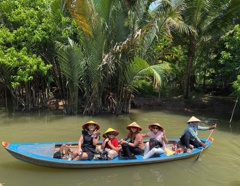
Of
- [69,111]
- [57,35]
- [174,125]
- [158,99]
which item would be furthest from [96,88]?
[158,99]

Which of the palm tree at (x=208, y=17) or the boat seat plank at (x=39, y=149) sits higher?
the palm tree at (x=208, y=17)

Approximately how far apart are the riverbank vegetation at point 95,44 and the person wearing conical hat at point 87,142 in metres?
4.98

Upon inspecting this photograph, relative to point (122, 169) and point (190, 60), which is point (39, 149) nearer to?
point (122, 169)

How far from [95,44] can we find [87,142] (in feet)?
22.7

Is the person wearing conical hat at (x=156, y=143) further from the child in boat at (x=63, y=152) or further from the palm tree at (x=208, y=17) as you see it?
the palm tree at (x=208, y=17)

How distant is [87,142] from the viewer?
7.73 metres

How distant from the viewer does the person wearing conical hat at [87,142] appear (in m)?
7.58

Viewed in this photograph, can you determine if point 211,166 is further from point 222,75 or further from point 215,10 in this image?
point 215,10

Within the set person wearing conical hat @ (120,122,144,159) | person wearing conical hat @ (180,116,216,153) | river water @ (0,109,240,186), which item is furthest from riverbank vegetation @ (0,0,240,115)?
person wearing conical hat @ (120,122,144,159)

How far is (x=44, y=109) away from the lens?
1605 cm

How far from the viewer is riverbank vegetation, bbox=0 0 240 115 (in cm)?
1345

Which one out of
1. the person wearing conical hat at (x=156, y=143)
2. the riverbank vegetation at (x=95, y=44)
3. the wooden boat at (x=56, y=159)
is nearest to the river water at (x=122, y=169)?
the wooden boat at (x=56, y=159)

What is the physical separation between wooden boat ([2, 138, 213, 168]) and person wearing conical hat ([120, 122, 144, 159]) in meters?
0.18

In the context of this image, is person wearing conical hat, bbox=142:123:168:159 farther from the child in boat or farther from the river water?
the child in boat
